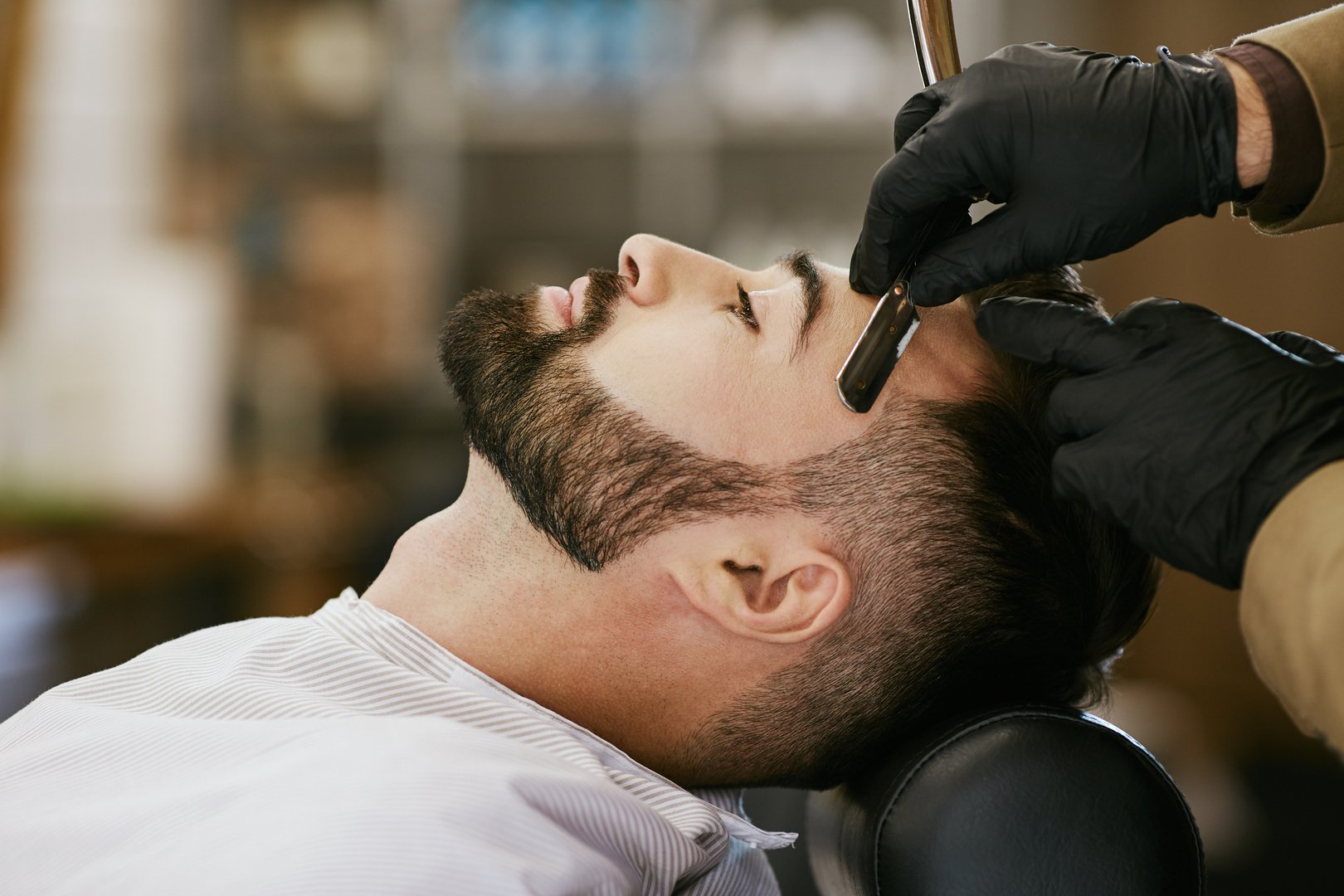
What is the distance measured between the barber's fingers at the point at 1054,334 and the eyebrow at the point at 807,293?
0.23 meters

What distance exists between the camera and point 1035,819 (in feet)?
3.24

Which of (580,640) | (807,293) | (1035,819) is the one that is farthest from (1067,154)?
(580,640)

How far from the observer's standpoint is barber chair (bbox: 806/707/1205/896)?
0.98 meters

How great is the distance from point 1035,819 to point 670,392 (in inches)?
22.1

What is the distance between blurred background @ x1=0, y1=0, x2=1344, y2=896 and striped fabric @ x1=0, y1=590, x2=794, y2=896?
2.28 metres

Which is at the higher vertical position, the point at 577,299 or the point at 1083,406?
the point at 577,299

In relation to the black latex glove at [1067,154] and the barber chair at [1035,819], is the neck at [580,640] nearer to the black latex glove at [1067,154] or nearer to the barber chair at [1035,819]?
the barber chair at [1035,819]

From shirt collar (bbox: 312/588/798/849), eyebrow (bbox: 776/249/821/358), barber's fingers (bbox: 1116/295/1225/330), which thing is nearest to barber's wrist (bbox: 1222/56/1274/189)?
barber's fingers (bbox: 1116/295/1225/330)

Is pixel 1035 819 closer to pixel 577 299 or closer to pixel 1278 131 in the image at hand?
pixel 1278 131

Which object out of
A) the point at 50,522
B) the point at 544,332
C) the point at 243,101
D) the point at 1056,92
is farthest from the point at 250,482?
the point at 1056,92

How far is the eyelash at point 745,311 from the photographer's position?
1337mm

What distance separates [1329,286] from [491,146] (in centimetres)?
291

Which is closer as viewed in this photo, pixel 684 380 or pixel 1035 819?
pixel 1035 819

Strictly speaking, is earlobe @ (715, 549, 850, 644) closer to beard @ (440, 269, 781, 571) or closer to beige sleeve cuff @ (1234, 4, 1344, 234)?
beard @ (440, 269, 781, 571)
